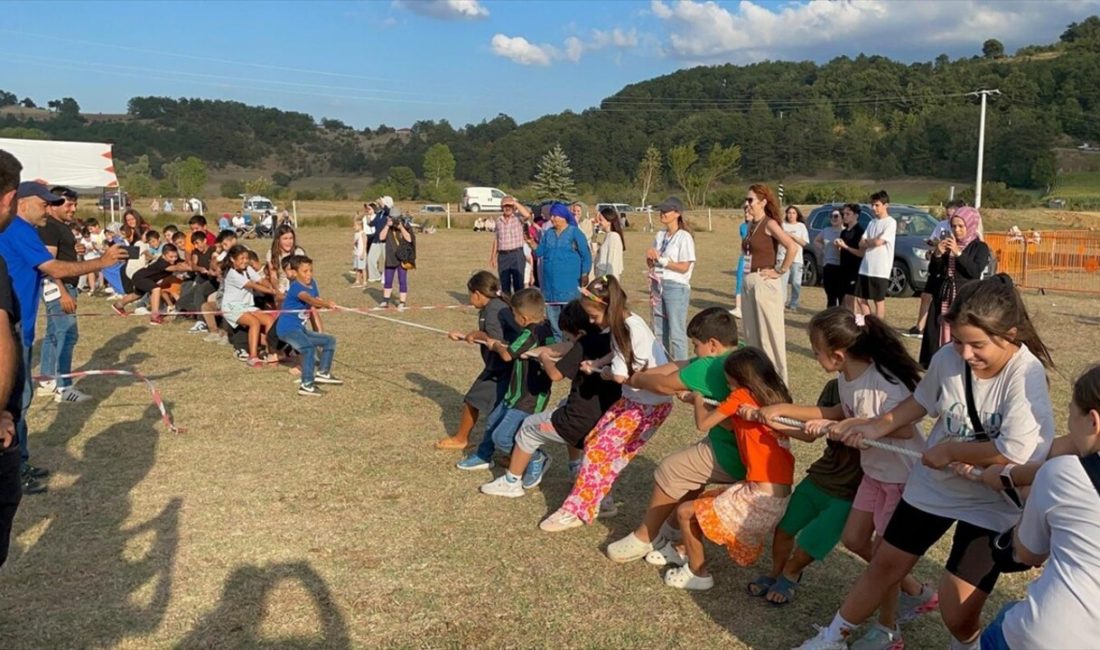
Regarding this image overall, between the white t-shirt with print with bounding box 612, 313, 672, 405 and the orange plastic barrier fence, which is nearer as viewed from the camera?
the white t-shirt with print with bounding box 612, 313, 672, 405

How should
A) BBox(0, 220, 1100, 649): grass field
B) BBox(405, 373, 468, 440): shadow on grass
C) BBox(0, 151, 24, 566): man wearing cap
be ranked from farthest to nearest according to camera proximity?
BBox(405, 373, 468, 440): shadow on grass
BBox(0, 220, 1100, 649): grass field
BBox(0, 151, 24, 566): man wearing cap

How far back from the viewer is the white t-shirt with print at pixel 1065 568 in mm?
2293

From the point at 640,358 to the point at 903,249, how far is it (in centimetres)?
1435

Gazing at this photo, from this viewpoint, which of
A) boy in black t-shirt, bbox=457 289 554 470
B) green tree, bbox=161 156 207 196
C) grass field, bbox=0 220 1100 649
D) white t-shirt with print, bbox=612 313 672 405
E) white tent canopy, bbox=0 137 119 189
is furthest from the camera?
green tree, bbox=161 156 207 196

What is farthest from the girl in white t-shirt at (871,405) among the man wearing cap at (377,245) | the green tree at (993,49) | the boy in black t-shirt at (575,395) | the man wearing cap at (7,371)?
the green tree at (993,49)

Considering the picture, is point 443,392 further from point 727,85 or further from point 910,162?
point 727,85

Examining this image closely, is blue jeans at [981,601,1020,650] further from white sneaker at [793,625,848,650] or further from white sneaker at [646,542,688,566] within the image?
white sneaker at [646,542,688,566]

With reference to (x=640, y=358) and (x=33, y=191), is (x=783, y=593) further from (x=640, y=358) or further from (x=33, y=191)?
(x=33, y=191)

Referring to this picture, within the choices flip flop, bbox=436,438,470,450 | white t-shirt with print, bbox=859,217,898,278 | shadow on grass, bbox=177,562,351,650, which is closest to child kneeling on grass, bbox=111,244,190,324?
flip flop, bbox=436,438,470,450

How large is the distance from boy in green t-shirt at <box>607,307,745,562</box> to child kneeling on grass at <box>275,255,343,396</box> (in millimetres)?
5135

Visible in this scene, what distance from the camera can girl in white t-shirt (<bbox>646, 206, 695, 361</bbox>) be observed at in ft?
29.9

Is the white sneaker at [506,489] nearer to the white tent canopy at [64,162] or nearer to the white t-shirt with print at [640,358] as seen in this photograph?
the white t-shirt with print at [640,358]

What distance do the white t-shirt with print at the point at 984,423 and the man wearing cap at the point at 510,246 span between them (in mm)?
9949

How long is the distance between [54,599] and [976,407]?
173 inches
